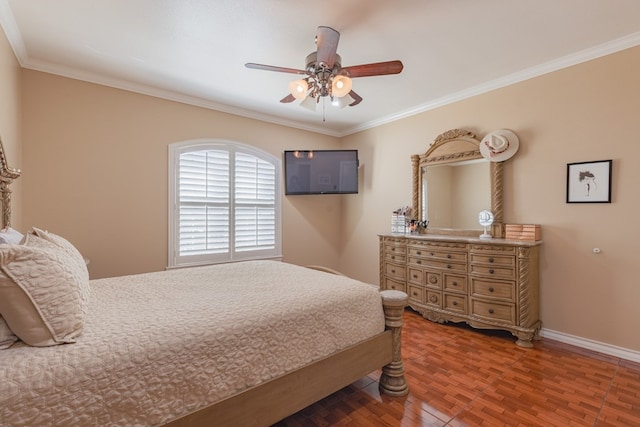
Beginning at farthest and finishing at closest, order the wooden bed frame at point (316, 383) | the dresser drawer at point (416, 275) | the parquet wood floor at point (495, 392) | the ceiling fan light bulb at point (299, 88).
A: the dresser drawer at point (416, 275), the ceiling fan light bulb at point (299, 88), the parquet wood floor at point (495, 392), the wooden bed frame at point (316, 383)

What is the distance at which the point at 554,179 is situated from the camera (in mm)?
2781

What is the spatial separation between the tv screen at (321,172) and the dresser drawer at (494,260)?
2.04 meters

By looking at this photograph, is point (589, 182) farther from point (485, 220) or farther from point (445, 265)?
point (445, 265)

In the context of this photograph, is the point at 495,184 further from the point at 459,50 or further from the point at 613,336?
the point at 613,336

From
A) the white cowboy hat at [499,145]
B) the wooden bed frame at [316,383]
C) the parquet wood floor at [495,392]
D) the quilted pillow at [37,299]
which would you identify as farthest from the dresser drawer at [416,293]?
the quilted pillow at [37,299]

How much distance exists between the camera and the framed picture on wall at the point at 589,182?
8.16 ft

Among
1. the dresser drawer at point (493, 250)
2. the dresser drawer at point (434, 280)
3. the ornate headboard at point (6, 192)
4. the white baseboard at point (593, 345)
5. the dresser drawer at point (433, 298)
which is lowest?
the white baseboard at point (593, 345)

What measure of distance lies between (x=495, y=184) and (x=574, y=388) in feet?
6.23

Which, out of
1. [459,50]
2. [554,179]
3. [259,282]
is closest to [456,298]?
[554,179]

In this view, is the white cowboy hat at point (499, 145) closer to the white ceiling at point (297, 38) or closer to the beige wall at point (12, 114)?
the white ceiling at point (297, 38)

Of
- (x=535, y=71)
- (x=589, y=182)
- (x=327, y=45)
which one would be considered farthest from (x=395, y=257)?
(x=327, y=45)

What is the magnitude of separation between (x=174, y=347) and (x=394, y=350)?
1.41 meters

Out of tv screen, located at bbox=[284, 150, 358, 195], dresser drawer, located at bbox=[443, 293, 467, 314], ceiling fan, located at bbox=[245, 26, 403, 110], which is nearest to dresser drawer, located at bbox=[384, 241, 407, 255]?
dresser drawer, located at bbox=[443, 293, 467, 314]

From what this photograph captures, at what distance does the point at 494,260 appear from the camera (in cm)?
278
